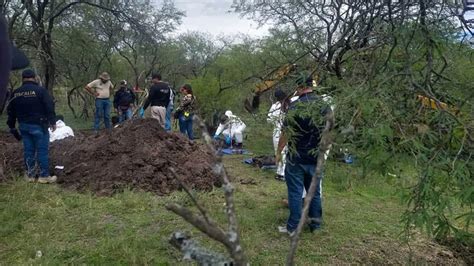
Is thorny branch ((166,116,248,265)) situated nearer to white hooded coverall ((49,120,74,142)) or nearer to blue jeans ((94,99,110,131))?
white hooded coverall ((49,120,74,142))

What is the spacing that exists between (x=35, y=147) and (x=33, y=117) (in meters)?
0.57

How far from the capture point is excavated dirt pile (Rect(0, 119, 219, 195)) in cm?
684

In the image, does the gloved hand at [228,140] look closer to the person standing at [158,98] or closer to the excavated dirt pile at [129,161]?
the person standing at [158,98]

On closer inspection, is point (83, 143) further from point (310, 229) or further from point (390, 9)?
point (390, 9)

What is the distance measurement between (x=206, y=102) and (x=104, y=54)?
656 cm

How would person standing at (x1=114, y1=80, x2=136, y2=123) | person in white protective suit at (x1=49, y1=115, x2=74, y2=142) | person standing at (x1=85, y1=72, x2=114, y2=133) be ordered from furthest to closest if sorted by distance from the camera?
1. person standing at (x1=114, y1=80, x2=136, y2=123)
2. person standing at (x1=85, y1=72, x2=114, y2=133)
3. person in white protective suit at (x1=49, y1=115, x2=74, y2=142)

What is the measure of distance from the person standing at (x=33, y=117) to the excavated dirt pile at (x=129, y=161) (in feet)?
1.41

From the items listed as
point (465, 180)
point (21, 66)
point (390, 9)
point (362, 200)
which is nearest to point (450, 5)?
point (390, 9)

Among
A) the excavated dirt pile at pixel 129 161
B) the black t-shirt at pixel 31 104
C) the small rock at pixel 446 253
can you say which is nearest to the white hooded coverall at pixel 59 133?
the excavated dirt pile at pixel 129 161

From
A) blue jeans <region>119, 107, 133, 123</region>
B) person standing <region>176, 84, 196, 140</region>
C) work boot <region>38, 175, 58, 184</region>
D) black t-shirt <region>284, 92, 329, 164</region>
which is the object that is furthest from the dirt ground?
blue jeans <region>119, 107, 133, 123</region>

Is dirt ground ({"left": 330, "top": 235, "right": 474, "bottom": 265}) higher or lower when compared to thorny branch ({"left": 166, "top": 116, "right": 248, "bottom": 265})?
lower

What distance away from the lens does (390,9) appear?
101 inches

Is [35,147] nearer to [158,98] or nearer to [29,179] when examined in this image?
[29,179]

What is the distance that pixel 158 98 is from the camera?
10.3m
